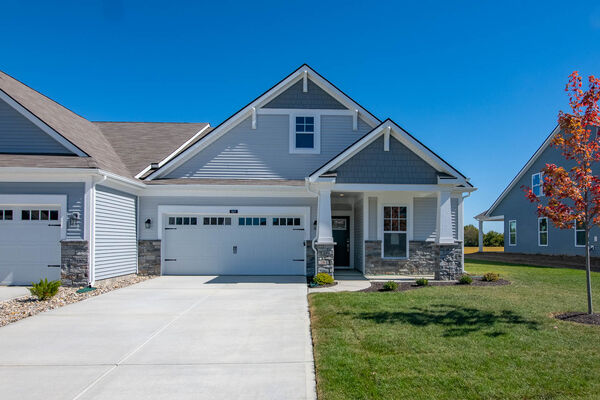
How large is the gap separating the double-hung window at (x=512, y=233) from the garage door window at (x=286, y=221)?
53.7 ft

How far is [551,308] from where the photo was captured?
825cm

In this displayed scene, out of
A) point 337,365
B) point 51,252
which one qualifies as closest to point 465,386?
point 337,365

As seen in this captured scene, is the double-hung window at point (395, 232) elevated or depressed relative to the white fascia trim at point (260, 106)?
depressed

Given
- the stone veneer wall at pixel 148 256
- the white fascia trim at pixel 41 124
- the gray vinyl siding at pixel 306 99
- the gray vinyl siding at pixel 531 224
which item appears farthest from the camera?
the gray vinyl siding at pixel 531 224

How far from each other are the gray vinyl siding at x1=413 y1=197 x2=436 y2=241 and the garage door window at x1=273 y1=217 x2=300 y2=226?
417 centimetres

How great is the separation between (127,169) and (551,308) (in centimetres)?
1306

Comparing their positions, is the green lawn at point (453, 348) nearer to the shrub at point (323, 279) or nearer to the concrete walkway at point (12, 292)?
the shrub at point (323, 279)

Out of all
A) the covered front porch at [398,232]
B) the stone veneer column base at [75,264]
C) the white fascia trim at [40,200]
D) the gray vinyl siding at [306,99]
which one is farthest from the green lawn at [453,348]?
the gray vinyl siding at [306,99]

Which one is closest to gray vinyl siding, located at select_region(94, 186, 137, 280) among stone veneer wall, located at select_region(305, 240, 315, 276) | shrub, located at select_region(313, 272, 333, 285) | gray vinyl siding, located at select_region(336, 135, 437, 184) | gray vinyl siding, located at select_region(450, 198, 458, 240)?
stone veneer wall, located at select_region(305, 240, 315, 276)

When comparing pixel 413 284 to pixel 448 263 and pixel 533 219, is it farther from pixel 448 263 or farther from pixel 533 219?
pixel 533 219

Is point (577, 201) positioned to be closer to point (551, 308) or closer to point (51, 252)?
point (551, 308)

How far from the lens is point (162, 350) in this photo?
5898 mm

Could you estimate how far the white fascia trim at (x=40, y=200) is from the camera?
1137cm

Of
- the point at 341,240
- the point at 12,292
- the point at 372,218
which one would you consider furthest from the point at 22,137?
the point at 341,240
